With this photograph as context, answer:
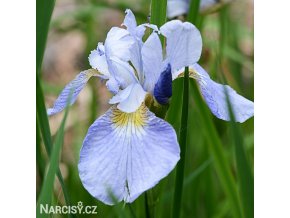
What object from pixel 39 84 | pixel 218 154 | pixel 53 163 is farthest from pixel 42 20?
pixel 218 154

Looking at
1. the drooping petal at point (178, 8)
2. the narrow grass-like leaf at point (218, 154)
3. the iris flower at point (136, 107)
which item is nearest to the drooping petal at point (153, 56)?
the iris flower at point (136, 107)

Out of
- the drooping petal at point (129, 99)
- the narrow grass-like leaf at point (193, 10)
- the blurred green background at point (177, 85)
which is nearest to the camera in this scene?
the drooping petal at point (129, 99)

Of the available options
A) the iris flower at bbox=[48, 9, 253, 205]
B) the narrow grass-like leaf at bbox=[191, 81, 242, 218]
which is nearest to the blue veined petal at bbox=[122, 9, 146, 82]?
the iris flower at bbox=[48, 9, 253, 205]

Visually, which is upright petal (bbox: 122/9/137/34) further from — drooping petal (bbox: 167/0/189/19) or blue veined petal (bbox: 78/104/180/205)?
drooping petal (bbox: 167/0/189/19)

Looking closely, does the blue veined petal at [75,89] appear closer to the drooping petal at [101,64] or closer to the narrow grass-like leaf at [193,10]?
the drooping petal at [101,64]

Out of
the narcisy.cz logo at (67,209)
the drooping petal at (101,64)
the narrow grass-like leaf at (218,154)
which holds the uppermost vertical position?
the drooping petal at (101,64)

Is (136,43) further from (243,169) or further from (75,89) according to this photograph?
(243,169)

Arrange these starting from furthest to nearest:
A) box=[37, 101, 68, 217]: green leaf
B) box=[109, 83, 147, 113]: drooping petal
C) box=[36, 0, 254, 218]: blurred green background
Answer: box=[36, 0, 254, 218]: blurred green background
box=[109, 83, 147, 113]: drooping petal
box=[37, 101, 68, 217]: green leaf
